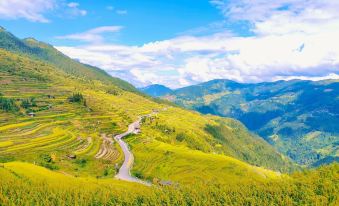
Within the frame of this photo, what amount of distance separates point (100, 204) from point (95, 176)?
57.9m

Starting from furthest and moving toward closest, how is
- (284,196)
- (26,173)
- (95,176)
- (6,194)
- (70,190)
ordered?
(95,176) < (284,196) < (26,173) < (70,190) < (6,194)

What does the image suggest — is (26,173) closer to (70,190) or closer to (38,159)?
(70,190)

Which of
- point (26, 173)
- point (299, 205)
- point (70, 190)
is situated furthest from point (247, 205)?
point (26, 173)

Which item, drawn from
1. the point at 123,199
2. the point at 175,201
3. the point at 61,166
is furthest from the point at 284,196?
the point at 61,166

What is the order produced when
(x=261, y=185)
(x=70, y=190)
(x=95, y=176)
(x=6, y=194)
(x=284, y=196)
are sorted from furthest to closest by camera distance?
1. (x=95, y=176)
2. (x=261, y=185)
3. (x=284, y=196)
4. (x=70, y=190)
5. (x=6, y=194)

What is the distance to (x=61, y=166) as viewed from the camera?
186625 millimetres

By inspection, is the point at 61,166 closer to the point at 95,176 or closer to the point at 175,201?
the point at 95,176

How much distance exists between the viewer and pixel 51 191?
13050cm

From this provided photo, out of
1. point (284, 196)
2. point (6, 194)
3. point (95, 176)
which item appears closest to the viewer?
point (6, 194)

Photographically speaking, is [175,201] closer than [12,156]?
Yes

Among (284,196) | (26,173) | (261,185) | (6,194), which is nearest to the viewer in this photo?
(6,194)

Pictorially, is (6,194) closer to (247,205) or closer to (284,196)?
(247,205)

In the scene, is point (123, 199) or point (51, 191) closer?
point (51, 191)

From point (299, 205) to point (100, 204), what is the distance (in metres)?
86.0
